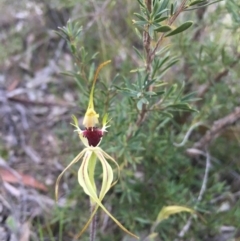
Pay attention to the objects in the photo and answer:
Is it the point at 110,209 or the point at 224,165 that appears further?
the point at 224,165

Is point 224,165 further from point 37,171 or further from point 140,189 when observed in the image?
point 37,171

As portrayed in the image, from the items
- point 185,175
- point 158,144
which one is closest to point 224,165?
point 185,175

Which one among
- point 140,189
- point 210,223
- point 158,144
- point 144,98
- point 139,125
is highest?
point 144,98

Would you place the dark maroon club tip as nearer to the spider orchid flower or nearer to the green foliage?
the spider orchid flower

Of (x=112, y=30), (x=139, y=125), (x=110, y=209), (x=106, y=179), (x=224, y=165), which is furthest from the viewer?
(x=112, y=30)

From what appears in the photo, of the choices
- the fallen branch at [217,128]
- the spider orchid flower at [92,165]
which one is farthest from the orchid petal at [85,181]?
the fallen branch at [217,128]

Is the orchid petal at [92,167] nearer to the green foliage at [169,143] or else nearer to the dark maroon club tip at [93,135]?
the dark maroon club tip at [93,135]

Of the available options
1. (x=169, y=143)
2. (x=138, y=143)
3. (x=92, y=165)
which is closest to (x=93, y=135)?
(x=92, y=165)
